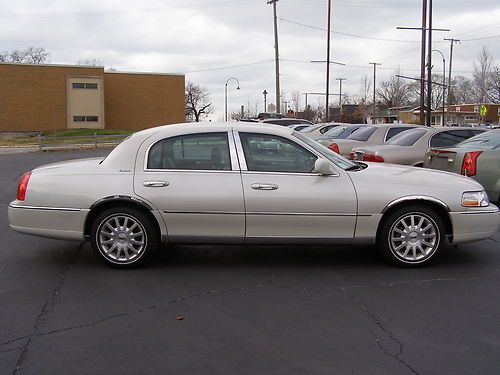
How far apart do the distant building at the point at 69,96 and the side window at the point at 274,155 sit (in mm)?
43245

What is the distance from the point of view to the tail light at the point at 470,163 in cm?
839

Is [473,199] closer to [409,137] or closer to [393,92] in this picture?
[409,137]

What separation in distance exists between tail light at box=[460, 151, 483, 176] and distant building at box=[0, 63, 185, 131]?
1646 inches

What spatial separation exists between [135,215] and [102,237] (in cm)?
43

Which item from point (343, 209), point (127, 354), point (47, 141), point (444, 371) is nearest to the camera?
point (444, 371)

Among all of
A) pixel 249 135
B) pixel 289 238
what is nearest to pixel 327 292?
pixel 289 238

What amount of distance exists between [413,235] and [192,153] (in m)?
2.49

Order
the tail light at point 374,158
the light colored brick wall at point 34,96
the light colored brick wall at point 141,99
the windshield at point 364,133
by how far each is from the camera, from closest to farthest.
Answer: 1. the tail light at point 374,158
2. the windshield at point 364,133
3. the light colored brick wall at point 34,96
4. the light colored brick wall at point 141,99

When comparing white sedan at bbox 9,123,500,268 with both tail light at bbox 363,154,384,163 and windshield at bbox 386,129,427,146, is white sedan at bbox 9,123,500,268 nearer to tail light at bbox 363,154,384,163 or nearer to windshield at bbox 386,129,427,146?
tail light at bbox 363,154,384,163

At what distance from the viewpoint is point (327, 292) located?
190 inches

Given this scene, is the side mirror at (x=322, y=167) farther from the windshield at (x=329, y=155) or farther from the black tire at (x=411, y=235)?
the black tire at (x=411, y=235)

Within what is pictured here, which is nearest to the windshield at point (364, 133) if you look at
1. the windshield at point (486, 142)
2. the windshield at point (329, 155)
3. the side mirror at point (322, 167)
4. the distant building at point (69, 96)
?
the windshield at point (486, 142)

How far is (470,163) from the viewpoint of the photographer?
27.6 feet

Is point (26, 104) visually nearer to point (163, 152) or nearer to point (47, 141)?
point (47, 141)
